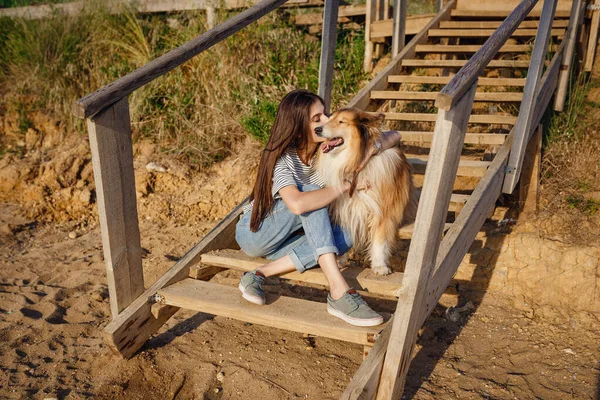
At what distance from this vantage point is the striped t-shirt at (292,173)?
8.57 feet

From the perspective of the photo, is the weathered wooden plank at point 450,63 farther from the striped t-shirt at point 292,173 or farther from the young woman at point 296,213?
the striped t-shirt at point 292,173

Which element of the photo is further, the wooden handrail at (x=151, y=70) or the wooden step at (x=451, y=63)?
the wooden step at (x=451, y=63)

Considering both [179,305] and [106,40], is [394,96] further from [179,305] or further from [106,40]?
[106,40]

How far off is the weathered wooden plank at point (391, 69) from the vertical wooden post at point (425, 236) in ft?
6.31

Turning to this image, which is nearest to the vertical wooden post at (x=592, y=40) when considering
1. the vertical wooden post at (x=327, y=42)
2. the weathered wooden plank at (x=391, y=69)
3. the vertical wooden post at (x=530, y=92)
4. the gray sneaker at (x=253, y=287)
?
the weathered wooden plank at (x=391, y=69)

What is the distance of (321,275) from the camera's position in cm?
273

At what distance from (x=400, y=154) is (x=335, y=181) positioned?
0.42 meters

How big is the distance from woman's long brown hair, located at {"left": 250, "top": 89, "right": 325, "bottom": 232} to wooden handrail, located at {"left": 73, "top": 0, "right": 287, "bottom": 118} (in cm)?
60

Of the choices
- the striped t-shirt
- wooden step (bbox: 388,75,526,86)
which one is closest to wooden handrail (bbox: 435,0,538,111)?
the striped t-shirt

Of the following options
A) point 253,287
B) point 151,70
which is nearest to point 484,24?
point 151,70

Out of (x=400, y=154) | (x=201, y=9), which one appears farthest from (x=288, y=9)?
(x=400, y=154)

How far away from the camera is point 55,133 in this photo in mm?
6203

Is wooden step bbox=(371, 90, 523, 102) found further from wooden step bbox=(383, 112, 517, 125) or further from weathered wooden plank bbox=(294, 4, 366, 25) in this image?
weathered wooden plank bbox=(294, 4, 366, 25)

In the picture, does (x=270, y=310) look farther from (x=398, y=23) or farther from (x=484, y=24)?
(x=484, y=24)
